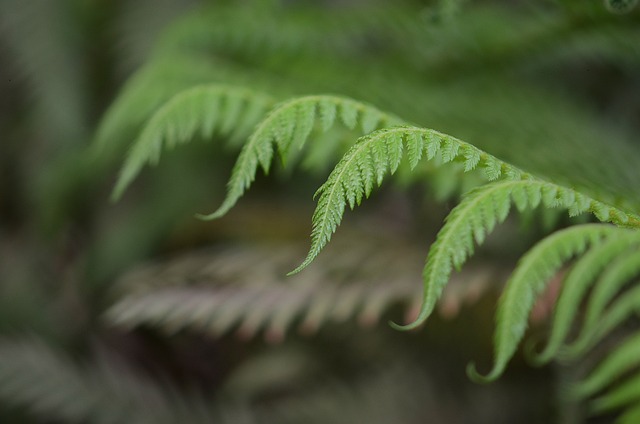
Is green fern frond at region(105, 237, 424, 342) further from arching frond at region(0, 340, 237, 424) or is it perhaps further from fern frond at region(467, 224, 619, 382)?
fern frond at region(467, 224, 619, 382)

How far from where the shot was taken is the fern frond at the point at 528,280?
52 cm

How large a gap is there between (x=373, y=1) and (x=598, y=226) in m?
1.20

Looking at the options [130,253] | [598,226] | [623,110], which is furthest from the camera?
[130,253]

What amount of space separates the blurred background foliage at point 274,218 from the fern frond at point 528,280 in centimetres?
10

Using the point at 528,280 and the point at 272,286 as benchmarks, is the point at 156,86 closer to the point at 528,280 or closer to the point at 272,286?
the point at 272,286

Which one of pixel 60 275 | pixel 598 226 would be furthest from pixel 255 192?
pixel 598 226

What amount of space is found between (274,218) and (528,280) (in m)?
0.79

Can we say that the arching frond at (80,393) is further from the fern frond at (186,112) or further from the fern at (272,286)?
the fern frond at (186,112)

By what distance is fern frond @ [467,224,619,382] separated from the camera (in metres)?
0.52

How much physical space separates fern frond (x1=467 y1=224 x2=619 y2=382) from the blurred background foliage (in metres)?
0.10

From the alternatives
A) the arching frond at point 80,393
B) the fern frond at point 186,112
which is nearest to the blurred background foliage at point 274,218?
the arching frond at point 80,393

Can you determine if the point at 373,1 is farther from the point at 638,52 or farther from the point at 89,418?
the point at 89,418

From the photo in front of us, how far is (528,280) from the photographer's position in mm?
526

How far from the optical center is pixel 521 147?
821 millimetres
